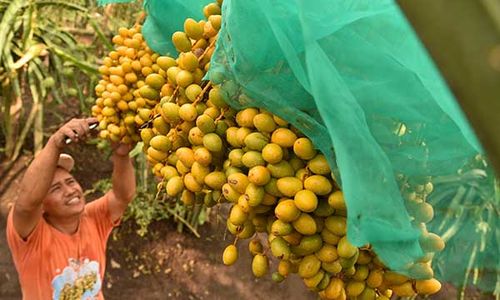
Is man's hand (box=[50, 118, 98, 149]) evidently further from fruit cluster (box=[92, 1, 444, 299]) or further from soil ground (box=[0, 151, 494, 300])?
soil ground (box=[0, 151, 494, 300])

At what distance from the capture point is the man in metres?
1.64

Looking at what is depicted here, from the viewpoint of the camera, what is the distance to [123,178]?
1901 mm

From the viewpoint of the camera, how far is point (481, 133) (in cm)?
19

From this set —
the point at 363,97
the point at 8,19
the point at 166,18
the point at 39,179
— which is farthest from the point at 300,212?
the point at 8,19

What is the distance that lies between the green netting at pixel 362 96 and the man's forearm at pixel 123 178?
1124 mm

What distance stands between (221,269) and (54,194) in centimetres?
183

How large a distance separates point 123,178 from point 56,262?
34 cm

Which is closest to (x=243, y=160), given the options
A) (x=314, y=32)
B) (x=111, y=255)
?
(x=314, y=32)

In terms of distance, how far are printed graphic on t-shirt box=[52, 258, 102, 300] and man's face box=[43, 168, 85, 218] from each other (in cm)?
16

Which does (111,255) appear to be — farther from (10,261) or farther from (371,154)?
(371,154)

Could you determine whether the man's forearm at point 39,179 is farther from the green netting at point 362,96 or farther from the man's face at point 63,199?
the green netting at point 362,96

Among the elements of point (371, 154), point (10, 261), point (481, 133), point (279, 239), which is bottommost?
point (10, 261)

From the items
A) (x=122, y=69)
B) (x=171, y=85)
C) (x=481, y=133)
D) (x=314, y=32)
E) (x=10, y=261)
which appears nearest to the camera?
(x=481, y=133)

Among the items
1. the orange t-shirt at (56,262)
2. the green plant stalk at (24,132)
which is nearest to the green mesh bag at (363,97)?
the orange t-shirt at (56,262)
